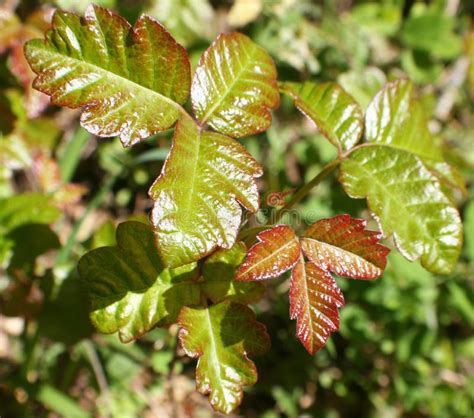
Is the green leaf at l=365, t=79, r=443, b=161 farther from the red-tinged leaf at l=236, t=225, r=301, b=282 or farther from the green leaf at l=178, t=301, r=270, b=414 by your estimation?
the green leaf at l=178, t=301, r=270, b=414

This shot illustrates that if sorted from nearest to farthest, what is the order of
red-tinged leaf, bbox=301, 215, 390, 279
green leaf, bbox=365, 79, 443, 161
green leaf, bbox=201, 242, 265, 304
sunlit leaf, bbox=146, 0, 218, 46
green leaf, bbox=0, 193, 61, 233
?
red-tinged leaf, bbox=301, 215, 390, 279, green leaf, bbox=201, 242, 265, 304, green leaf, bbox=365, 79, 443, 161, green leaf, bbox=0, 193, 61, 233, sunlit leaf, bbox=146, 0, 218, 46

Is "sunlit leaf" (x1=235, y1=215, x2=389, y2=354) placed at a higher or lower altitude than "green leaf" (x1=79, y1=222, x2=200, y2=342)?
higher

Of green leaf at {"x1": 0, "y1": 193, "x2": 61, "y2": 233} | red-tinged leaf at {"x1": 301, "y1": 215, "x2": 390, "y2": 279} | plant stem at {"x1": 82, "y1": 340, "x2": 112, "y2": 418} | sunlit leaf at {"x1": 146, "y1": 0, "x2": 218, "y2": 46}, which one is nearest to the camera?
red-tinged leaf at {"x1": 301, "y1": 215, "x2": 390, "y2": 279}

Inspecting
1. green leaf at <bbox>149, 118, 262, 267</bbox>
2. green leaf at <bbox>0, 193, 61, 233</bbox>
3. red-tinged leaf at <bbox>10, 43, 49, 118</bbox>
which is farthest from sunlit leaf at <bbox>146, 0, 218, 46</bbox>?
green leaf at <bbox>149, 118, 262, 267</bbox>

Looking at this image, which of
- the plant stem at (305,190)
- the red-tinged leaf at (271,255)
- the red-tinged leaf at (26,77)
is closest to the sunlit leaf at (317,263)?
the red-tinged leaf at (271,255)

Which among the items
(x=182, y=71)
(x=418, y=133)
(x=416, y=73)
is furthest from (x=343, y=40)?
(x=182, y=71)

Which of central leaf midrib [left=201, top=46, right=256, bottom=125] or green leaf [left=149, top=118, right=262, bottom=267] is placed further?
central leaf midrib [left=201, top=46, right=256, bottom=125]

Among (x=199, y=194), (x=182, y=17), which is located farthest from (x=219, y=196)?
(x=182, y=17)

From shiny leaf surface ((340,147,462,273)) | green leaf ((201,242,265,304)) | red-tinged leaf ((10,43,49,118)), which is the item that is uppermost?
shiny leaf surface ((340,147,462,273))
